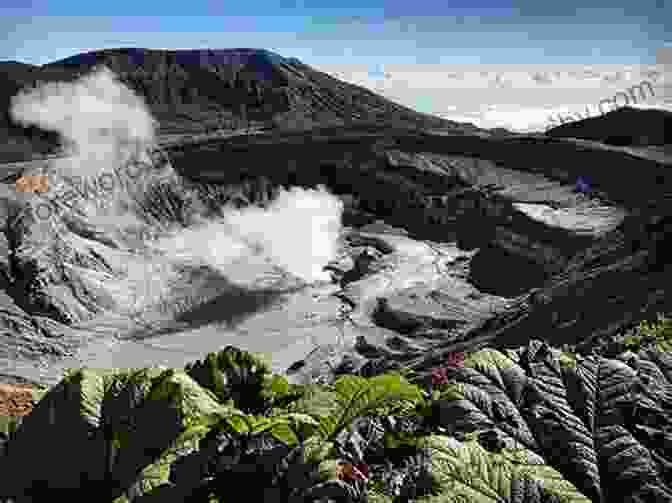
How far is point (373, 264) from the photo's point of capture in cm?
5425

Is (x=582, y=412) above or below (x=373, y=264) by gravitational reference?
above

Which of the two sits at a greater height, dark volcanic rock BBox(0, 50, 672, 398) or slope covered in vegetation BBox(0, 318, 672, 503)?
slope covered in vegetation BBox(0, 318, 672, 503)

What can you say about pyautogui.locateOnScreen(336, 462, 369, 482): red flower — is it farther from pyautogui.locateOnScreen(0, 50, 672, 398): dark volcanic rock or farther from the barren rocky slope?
pyautogui.locateOnScreen(0, 50, 672, 398): dark volcanic rock

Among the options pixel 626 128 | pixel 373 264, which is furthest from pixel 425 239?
pixel 626 128

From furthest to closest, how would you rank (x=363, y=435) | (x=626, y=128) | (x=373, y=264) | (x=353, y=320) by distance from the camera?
(x=626, y=128)
(x=373, y=264)
(x=353, y=320)
(x=363, y=435)

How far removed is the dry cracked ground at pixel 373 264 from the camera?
2800cm

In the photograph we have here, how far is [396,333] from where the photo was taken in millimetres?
38781

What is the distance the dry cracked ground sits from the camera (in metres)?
28.0

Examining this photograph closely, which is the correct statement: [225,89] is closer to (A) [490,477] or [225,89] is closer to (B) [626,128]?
(B) [626,128]

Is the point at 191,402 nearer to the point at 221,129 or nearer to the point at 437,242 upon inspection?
the point at 437,242

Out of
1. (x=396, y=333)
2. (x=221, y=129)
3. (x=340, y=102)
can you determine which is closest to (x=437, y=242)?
(x=396, y=333)

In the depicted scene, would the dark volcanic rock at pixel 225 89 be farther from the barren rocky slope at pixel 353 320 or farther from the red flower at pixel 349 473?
the red flower at pixel 349 473

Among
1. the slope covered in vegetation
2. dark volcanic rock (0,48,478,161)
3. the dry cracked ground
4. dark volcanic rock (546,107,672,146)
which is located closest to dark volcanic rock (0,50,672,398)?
the dry cracked ground

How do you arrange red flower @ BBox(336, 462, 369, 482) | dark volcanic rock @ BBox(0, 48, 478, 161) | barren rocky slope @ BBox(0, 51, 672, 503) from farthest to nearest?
dark volcanic rock @ BBox(0, 48, 478, 161)
red flower @ BBox(336, 462, 369, 482)
barren rocky slope @ BBox(0, 51, 672, 503)
